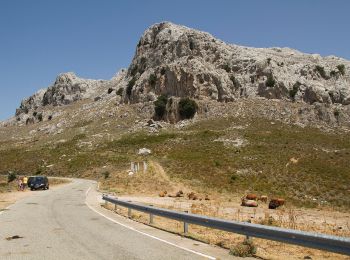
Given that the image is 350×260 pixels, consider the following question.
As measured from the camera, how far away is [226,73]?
108 metres

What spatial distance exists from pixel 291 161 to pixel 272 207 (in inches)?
1177

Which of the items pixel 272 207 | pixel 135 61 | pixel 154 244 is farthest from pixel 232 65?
pixel 154 244

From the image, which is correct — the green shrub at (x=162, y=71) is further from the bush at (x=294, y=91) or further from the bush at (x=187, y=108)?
the bush at (x=294, y=91)

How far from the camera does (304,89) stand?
103 meters

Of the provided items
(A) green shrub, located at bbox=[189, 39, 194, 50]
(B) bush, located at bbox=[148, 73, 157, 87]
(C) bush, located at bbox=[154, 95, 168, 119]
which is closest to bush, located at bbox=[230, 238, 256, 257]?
(C) bush, located at bbox=[154, 95, 168, 119]

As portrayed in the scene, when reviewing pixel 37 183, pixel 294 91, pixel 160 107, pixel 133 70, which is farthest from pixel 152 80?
pixel 37 183

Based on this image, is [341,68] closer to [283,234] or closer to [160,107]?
[160,107]

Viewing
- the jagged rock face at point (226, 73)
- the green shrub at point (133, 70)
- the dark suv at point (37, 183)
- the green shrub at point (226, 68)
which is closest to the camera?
the dark suv at point (37, 183)

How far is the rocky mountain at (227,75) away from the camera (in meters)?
102

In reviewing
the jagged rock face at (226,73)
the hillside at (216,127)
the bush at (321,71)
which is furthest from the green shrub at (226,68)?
the bush at (321,71)

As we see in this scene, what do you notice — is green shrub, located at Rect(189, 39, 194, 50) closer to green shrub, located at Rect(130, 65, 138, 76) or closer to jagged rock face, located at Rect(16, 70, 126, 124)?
green shrub, located at Rect(130, 65, 138, 76)

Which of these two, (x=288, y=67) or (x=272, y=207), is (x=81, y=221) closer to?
(x=272, y=207)

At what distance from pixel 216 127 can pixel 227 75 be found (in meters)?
24.3

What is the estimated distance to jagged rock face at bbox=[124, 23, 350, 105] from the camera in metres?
102
